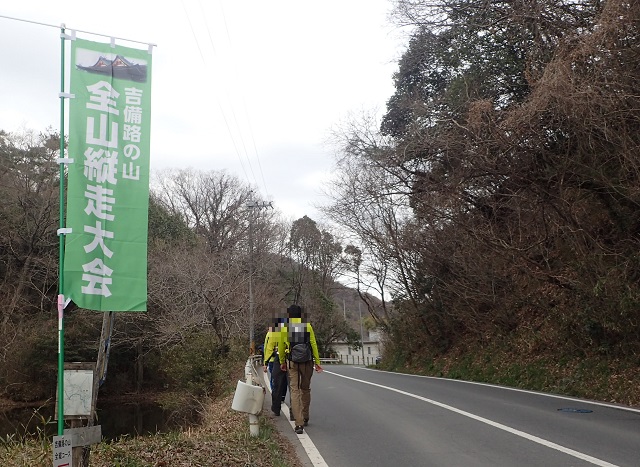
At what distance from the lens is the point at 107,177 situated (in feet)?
17.6

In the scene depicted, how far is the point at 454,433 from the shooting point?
8258mm

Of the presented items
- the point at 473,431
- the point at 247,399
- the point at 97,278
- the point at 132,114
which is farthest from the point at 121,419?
the point at 132,114

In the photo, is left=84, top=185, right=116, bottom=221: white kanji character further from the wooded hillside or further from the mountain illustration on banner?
the wooded hillside

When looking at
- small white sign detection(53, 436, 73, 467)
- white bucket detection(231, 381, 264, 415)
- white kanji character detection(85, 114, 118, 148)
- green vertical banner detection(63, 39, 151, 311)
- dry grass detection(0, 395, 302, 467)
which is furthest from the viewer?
white bucket detection(231, 381, 264, 415)

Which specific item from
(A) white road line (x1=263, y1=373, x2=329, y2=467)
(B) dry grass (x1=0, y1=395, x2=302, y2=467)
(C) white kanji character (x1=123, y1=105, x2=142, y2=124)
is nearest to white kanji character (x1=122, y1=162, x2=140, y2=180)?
(C) white kanji character (x1=123, y1=105, x2=142, y2=124)

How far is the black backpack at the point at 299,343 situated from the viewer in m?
8.66

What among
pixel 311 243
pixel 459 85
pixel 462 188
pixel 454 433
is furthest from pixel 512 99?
pixel 311 243

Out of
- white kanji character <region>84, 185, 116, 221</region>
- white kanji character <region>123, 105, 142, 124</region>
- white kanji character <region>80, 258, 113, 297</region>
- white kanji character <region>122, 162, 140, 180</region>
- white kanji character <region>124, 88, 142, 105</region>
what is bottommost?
white kanji character <region>80, 258, 113, 297</region>

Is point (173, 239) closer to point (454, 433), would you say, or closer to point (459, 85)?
point (459, 85)

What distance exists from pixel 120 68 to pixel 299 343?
16.0 feet

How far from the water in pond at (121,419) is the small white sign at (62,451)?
45.6ft

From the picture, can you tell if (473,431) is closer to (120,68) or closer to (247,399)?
(247,399)

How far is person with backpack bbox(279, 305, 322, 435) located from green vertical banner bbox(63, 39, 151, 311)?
3.66 meters

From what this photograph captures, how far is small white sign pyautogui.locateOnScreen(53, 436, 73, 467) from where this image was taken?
460 cm
